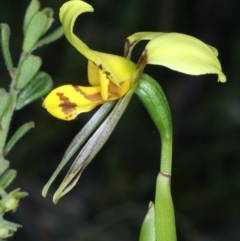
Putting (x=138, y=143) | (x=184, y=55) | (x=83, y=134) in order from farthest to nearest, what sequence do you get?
1. (x=138, y=143)
2. (x=83, y=134)
3. (x=184, y=55)

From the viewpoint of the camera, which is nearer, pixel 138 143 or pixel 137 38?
pixel 137 38

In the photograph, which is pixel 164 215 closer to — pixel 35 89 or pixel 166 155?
pixel 166 155

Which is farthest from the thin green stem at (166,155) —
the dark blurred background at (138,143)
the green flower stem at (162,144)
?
the dark blurred background at (138,143)

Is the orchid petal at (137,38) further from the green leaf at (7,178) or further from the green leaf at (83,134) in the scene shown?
the green leaf at (7,178)

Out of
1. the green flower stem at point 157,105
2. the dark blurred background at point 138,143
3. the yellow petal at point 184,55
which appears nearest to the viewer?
the yellow petal at point 184,55

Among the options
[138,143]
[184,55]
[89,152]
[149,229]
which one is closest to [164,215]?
[149,229]

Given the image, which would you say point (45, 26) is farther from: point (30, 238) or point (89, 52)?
point (30, 238)
